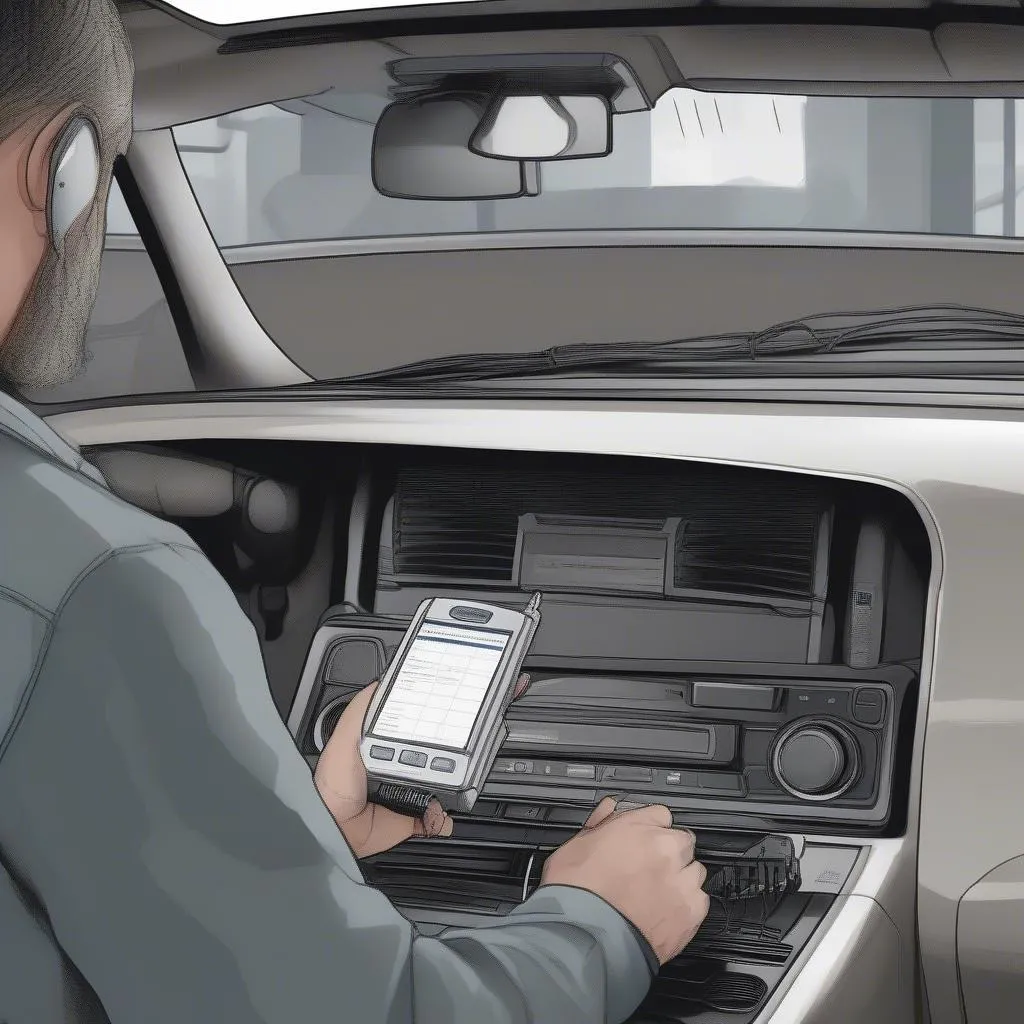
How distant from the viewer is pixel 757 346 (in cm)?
152

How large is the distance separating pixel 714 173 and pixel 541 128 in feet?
1.71

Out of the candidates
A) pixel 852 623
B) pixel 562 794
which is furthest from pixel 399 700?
pixel 852 623

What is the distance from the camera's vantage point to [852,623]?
1.34m

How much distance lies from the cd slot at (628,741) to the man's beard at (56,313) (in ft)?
2.32

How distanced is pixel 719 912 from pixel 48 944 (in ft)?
2.34

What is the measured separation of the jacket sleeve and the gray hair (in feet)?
0.85

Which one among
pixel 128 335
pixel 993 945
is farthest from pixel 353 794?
pixel 128 335

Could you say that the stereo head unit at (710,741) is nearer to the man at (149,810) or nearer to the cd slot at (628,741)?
the cd slot at (628,741)

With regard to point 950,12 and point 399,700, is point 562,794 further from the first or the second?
Answer: point 950,12

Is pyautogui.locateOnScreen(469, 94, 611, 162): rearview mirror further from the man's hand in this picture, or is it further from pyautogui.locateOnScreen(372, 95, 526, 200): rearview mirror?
the man's hand

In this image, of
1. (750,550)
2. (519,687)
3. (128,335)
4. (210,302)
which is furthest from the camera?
(128,335)

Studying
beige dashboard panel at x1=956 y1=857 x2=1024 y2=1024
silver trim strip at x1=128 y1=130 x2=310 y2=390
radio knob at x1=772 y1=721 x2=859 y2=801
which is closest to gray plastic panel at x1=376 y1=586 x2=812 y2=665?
radio knob at x1=772 y1=721 x2=859 y2=801

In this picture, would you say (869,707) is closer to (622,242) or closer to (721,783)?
(721,783)

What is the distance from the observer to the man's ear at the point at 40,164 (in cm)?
64
